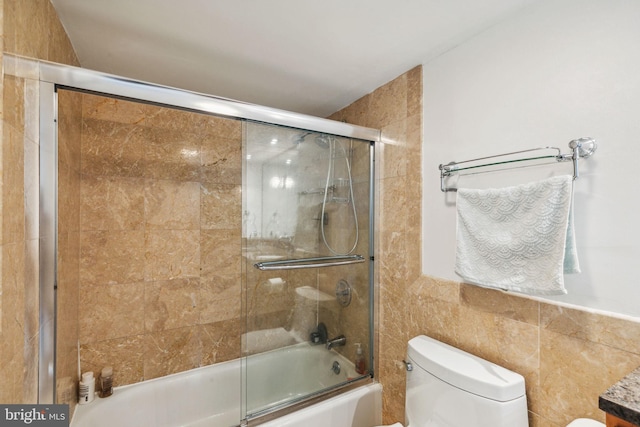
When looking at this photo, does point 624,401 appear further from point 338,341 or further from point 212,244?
point 212,244

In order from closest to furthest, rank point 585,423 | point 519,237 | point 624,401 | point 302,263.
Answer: point 624,401 → point 585,423 → point 519,237 → point 302,263

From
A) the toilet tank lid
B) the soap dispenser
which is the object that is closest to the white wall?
the toilet tank lid

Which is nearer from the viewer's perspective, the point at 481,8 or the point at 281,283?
the point at 481,8

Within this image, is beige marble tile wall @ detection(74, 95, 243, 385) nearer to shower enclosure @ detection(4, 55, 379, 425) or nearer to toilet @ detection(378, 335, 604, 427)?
shower enclosure @ detection(4, 55, 379, 425)

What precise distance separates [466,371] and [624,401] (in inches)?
22.3

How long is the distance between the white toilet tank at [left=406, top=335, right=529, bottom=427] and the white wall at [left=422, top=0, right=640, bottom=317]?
0.36m

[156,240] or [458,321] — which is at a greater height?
[156,240]

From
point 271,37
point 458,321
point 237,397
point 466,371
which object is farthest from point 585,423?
point 237,397

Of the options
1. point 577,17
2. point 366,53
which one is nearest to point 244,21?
point 366,53

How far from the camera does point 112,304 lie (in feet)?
5.77

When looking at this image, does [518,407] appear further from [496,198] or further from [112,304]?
[112,304]

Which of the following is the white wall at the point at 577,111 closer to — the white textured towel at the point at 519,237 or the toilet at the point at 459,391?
the white textured towel at the point at 519,237

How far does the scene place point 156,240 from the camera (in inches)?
73.8

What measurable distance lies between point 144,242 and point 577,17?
7.67ft
